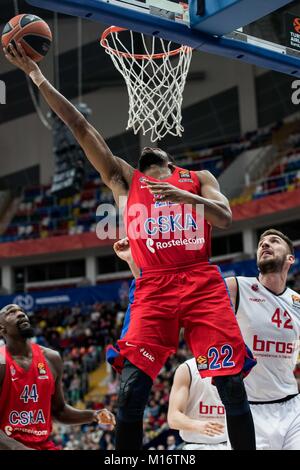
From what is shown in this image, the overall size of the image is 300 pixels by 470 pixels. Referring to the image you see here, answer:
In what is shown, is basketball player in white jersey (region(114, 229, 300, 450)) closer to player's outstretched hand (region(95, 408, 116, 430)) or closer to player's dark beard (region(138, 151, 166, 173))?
player's outstretched hand (region(95, 408, 116, 430))

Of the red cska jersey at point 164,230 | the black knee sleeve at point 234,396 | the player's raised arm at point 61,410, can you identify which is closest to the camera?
the black knee sleeve at point 234,396

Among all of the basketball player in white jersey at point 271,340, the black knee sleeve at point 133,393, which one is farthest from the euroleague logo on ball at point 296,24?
the black knee sleeve at point 133,393

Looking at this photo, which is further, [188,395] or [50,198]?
[50,198]

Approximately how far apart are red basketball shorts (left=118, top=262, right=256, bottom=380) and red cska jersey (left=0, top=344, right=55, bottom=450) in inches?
57.4

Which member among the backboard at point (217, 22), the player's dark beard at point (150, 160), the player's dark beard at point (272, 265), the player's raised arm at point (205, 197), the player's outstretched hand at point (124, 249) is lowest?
the player's dark beard at point (272, 265)

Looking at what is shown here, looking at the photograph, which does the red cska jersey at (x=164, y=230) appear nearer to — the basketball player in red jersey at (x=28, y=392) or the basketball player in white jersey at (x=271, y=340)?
the basketball player in white jersey at (x=271, y=340)

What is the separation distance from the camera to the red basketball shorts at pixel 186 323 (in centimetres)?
357

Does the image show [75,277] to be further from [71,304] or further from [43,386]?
[43,386]

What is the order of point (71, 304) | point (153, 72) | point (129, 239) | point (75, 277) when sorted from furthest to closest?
1. point (75, 277)
2. point (71, 304)
3. point (153, 72)
4. point (129, 239)

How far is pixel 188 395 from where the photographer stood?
17.3ft

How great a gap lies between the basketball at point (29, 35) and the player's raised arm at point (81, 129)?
0.16 ft

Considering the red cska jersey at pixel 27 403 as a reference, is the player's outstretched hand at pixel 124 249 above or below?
above
